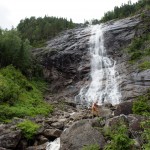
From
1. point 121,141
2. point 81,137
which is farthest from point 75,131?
point 121,141

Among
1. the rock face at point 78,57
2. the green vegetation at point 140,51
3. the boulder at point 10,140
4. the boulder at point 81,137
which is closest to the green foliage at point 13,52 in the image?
the rock face at point 78,57

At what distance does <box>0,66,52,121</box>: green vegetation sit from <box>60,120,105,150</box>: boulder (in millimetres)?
11597

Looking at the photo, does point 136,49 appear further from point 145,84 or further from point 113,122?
point 113,122

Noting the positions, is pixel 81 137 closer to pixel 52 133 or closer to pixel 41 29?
pixel 52 133

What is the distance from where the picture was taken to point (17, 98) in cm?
4022

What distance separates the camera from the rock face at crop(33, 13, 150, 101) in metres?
49.8

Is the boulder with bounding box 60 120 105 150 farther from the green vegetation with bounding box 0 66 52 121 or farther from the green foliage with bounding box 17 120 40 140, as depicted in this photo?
the green vegetation with bounding box 0 66 52 121

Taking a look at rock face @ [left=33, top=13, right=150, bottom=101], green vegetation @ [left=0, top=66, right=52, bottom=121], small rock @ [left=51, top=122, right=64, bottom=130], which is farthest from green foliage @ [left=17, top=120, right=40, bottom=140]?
rock face @ [left=33, top=13, right=150, bottom=101]

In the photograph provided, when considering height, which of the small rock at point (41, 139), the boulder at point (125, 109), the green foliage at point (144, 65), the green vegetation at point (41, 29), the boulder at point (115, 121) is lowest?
the small rock at point (41, 139)

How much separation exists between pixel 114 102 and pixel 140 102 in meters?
16.3

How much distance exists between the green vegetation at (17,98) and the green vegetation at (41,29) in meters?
23.8

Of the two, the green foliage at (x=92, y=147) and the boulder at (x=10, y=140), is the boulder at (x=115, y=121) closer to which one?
the green foliage at (x=92, y=147)

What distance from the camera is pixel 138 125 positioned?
21.8 meters

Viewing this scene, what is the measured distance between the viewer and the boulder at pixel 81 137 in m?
21.9
